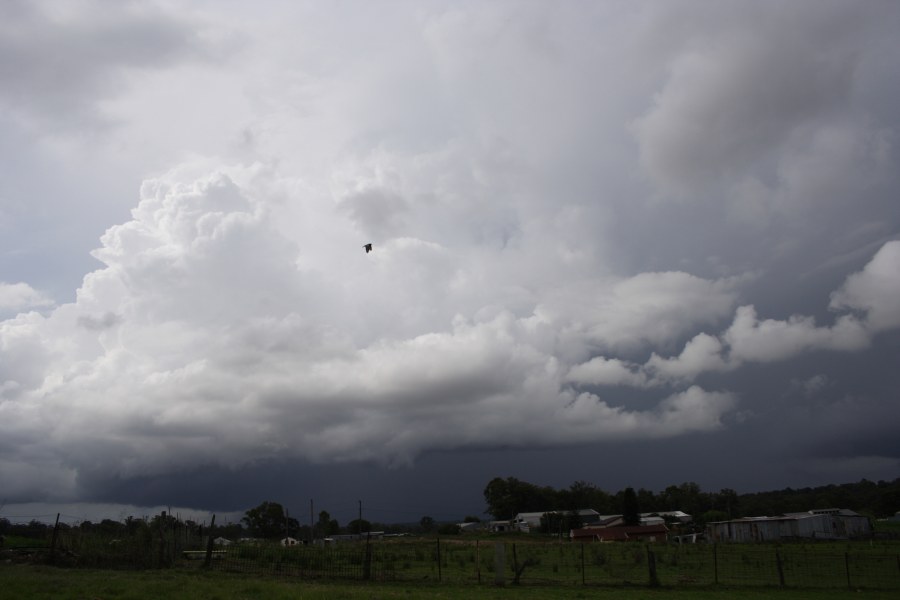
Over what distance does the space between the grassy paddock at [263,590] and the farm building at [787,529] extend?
54.7m

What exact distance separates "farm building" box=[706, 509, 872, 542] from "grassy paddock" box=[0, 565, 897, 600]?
5468 centimetres

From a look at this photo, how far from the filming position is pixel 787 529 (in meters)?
77.8

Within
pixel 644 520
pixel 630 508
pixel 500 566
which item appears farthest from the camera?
pixel 644 520

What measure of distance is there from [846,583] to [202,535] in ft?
106

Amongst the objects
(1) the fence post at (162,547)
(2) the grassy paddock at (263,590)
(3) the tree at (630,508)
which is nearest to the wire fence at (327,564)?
(1) the fence post at (162,547)

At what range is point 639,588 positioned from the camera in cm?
2784

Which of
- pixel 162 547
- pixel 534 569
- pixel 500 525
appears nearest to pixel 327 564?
pixel 162 547

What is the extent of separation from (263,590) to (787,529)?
2997 inches

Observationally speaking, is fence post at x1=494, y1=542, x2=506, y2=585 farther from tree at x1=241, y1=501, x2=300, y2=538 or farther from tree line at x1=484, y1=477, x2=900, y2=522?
tree line at x1=484, y1=477, x2=900, y2=522

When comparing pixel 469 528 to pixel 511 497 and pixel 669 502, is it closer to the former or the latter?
pixel 511 497

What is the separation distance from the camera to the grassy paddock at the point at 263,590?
17594 millimetres

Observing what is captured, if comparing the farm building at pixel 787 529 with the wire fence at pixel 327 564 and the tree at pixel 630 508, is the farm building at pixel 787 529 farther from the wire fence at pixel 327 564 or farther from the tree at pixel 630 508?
the wire fence at pixel 327 564

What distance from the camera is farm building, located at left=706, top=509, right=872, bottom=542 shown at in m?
77.5

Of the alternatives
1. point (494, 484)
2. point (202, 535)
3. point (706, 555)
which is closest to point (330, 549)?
point (202, 535)
